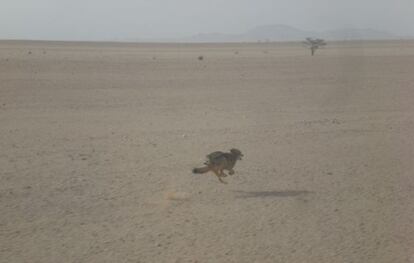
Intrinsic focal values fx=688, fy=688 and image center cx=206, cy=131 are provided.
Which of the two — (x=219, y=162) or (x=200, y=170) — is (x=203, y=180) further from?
(x=200, y=170)

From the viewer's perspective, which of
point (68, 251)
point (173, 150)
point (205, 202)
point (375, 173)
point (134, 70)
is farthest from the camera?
point (134, 70)

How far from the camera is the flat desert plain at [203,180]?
23.4ft

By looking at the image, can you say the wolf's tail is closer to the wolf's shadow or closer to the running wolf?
the running wolf

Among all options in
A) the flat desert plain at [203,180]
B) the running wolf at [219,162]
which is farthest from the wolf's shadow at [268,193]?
the running wolf at [219,162]

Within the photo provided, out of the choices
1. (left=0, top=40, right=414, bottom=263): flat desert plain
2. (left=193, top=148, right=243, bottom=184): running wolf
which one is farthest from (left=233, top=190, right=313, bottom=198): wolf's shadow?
(left=193, top=148, right=243, bottom=184): running wolf

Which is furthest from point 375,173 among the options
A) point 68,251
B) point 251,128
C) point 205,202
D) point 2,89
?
point 2,89

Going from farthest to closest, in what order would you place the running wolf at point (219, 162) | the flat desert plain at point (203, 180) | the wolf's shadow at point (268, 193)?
the running wolf at point (219, 162) → the wolf's shadow at point (268, 193) → the flat desert plain at point (203, 180)

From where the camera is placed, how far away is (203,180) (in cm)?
996

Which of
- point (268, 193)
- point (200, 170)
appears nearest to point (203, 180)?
A: point (200, 170)

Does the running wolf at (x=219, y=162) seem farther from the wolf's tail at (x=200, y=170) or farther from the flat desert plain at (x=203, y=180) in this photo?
Answer: the flat desert plain at (x=203, y=180)

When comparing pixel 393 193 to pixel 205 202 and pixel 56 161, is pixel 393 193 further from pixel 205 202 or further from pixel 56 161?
pixel 56 161

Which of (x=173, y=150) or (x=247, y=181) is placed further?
(x=173, y=150)

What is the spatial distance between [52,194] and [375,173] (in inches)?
195

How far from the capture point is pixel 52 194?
914 cm
